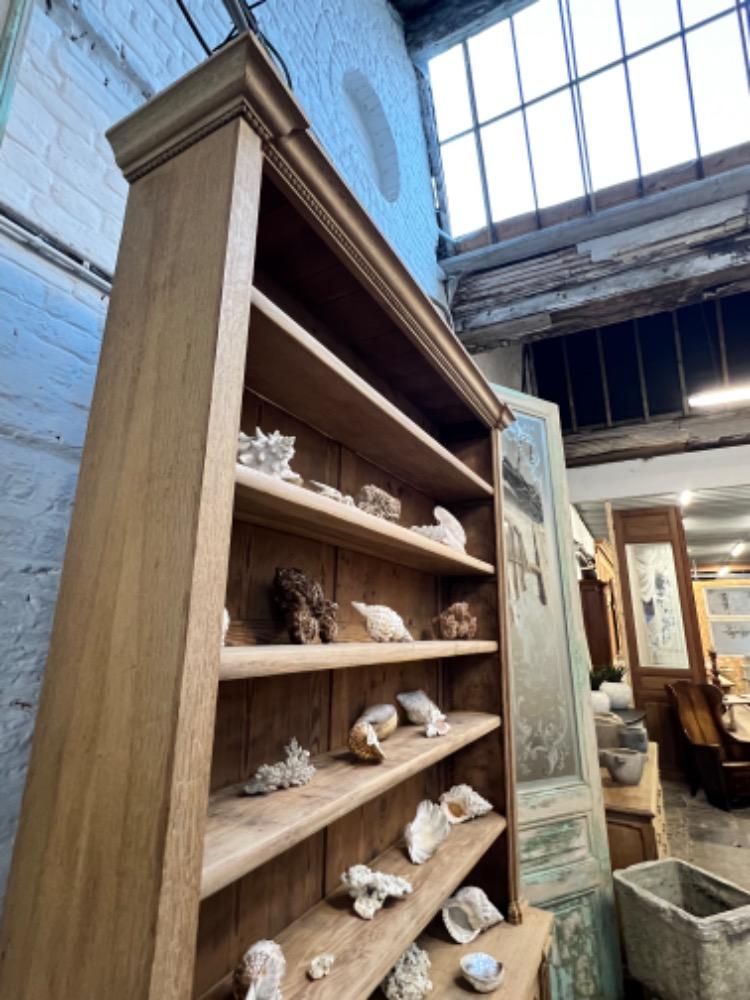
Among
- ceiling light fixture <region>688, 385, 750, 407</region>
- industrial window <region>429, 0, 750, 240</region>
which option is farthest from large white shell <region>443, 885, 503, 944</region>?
ceiling light fixture <region>688, 385, 750, 407</region>

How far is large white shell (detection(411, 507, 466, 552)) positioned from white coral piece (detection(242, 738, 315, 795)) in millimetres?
593

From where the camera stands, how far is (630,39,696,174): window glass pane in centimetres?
237

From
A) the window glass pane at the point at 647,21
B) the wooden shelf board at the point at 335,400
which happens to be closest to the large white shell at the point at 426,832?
the wooden shelf board at the point at 335,400

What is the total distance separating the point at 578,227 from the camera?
243 cm

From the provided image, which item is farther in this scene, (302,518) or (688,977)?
(688,977)

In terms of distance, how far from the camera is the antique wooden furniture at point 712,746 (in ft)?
13.5

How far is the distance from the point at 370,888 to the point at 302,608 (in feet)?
1.94

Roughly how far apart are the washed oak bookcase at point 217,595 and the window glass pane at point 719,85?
6.70ft

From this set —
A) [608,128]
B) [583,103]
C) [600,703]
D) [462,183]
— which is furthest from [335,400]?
[600,703]

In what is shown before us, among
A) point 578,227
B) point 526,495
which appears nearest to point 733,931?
point 526,495

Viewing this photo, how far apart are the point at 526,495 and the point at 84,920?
206 centimetres

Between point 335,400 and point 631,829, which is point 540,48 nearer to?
point 335,400

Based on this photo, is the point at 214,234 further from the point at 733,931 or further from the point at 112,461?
the point at 733,931

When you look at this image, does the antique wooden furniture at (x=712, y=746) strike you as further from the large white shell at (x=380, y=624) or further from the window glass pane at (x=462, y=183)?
the large white shell at (x=380, y=624)
